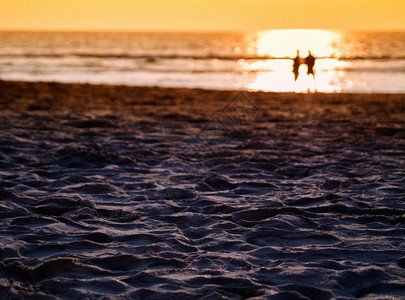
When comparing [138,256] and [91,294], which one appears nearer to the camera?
[91,294]

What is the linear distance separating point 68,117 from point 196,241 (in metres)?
7.08

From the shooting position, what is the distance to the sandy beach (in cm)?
329

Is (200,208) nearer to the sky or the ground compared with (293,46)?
nearer to the ground

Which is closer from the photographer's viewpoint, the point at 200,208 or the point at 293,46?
the point at 200,208

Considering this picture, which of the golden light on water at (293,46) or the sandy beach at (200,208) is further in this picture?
the golden light on water at (293,46)

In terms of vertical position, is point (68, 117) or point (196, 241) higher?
point (68, 117)

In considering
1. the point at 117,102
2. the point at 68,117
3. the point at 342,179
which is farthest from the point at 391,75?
the point at 342,179

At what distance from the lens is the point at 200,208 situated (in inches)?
191

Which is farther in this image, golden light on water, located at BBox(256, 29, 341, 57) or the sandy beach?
golden light on water, located at BBox(256, 29, 341, 57)

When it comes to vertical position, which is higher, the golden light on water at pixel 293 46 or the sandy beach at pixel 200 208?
the golden light on water at pixel 293 46

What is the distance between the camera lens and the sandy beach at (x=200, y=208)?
3295mm

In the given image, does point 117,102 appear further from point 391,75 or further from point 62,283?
point 391,75

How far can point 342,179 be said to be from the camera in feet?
19.5

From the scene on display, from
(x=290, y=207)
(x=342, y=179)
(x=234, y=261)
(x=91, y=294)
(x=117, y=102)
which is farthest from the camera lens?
(x=117, y=102)
